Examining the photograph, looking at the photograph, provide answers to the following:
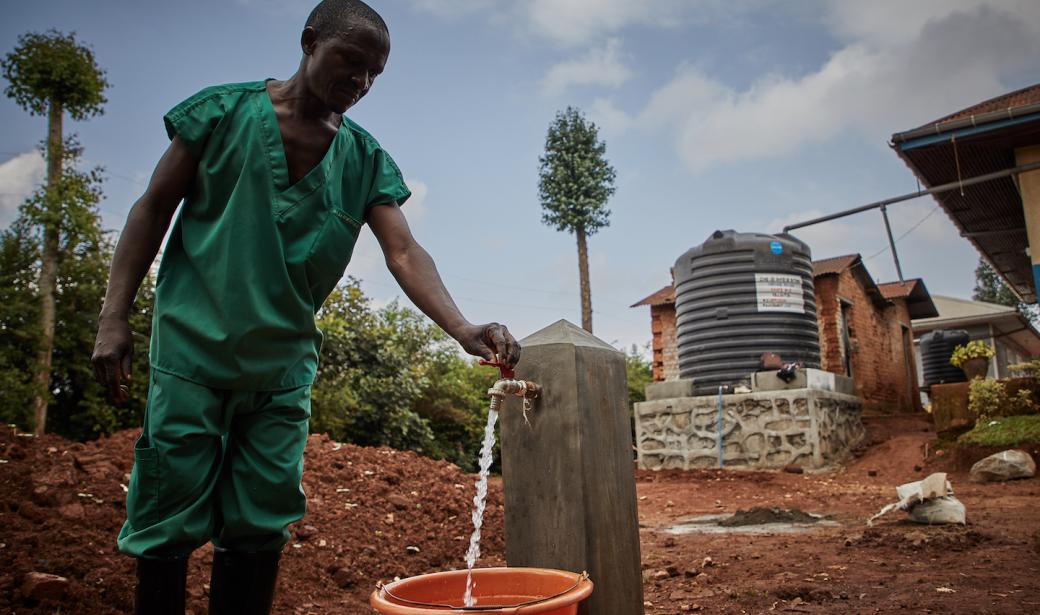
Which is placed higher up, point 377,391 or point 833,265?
point 833,265

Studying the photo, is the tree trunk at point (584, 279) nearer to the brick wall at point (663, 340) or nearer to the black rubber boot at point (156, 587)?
the brick wall at point (663, 340)

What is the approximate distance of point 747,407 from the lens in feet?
31.2

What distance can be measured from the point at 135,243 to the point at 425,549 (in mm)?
2808

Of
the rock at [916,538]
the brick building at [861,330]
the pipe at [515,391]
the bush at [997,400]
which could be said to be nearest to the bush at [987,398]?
the bush at [997,400]

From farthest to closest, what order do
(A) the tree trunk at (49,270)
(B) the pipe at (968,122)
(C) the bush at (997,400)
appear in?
(C) the bush at (997,400) → (A) the tree trunk at (49,270) → (B) the pipe at (968,122)

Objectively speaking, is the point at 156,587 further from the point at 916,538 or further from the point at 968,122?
the point at 968,122

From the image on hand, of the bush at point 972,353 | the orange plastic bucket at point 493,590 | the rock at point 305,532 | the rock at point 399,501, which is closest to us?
the orange plastic bucket at point 493,590

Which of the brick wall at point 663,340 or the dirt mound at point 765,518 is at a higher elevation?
the brick wall at point 663,340

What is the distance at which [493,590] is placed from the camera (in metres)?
1.81

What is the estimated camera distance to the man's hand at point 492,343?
1.63 meters

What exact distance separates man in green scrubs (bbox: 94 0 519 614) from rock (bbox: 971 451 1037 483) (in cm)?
711

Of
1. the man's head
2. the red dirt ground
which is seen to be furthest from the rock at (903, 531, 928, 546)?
the man's head

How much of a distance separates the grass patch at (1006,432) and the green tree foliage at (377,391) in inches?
255

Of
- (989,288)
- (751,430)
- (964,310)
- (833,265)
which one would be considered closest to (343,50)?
(751,430)
